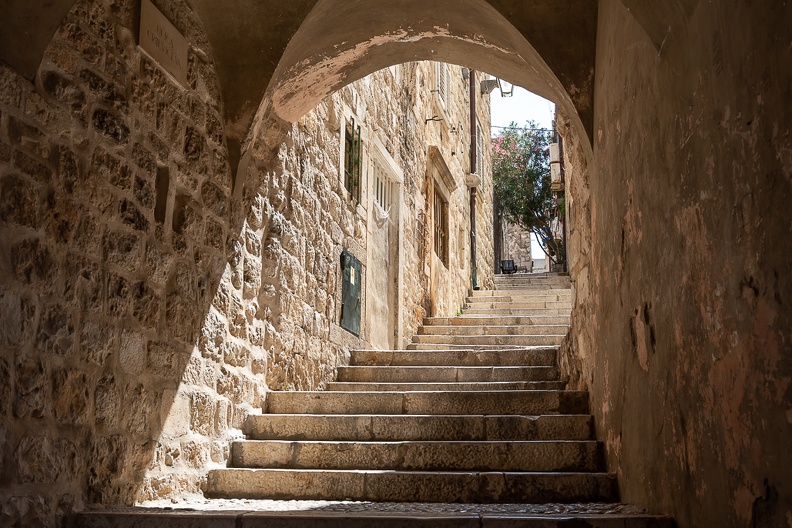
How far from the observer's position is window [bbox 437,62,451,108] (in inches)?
448

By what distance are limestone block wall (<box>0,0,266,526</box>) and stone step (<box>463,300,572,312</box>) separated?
6.36 metres

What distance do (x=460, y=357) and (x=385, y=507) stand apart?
2.95 meters

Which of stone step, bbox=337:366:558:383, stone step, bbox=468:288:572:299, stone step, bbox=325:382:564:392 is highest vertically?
stone step, bbox=468:288:572:299

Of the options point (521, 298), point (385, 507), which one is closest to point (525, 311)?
point (521, 298)

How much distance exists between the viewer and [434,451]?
4336 mm

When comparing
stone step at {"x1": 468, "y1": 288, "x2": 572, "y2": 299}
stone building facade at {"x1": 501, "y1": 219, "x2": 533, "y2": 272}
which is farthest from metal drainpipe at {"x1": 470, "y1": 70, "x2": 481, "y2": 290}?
stone building facade at {"x1": 501, "y1": 219, "x2": 533, "y2": 272}

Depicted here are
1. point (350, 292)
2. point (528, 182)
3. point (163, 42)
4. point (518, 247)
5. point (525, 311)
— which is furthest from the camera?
point (518, 247)

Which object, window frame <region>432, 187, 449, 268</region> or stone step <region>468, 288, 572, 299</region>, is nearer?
window frame <region>432, 187, 449, 268</region>

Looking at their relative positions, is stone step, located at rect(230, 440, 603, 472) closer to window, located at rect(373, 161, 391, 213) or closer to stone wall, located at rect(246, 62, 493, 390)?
stone wall, located at rect(246, 62, 493, 390)

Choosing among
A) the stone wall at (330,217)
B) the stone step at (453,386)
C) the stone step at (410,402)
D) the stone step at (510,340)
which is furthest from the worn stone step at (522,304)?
the stone step at (410,402)

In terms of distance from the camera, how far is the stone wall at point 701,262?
6.03 feet

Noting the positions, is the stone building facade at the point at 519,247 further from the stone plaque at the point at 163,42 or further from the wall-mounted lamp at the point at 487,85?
the stone plaque at the point at 163,42

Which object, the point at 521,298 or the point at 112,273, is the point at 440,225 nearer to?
the point at 521,298

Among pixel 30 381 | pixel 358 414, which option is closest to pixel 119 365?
pixel 30 381
